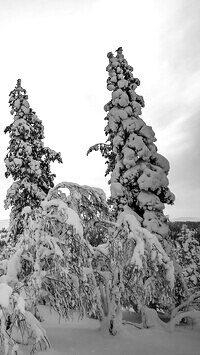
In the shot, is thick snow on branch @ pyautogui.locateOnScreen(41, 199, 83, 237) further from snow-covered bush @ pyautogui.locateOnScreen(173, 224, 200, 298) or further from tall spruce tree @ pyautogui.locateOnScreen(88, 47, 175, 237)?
snow-covered bush @ pyautogui.locateOnScreen(173, 224, 200, 298)

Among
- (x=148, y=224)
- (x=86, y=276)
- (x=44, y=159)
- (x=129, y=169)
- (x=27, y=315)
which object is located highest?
(x=44, y=159)

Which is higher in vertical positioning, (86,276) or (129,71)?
(129,71)

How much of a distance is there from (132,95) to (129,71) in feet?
5.29

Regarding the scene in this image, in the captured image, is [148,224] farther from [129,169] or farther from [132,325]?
[132,325]

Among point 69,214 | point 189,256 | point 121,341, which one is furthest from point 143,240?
point 189,256

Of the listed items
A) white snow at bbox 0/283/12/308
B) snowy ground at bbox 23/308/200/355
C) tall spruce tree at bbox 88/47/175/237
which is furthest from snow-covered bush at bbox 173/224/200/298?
white snow at bbox 0/283/12/308

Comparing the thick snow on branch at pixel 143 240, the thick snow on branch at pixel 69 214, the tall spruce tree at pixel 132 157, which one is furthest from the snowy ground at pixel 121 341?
the tall spruce tree at pixel 132 157

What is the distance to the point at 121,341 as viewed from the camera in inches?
364

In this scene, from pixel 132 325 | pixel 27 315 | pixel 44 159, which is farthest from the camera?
pixel 44 159

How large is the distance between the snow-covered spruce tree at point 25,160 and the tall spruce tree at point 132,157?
3.23 meters

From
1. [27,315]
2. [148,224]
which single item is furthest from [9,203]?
[27,315]

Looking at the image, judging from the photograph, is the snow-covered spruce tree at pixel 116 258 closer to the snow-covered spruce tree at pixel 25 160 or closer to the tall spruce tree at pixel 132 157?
the tall spruce tree at pixel 132 157

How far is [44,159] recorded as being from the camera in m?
19.3

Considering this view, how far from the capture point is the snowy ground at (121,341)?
8531 millimetres
